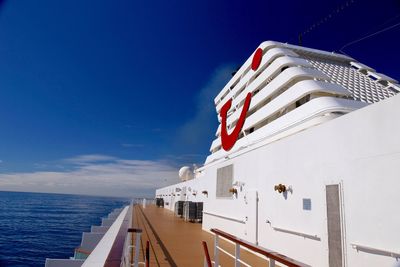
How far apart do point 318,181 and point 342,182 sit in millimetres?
641

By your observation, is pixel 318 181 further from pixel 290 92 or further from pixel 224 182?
pixel 290 92

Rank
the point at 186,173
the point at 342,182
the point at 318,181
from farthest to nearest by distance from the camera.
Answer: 1. the point at 186,173
2. the point at 318,181
3. the point at 342,182

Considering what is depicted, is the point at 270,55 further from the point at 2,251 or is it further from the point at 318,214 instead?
the point at 2,251

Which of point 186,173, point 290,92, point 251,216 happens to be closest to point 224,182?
point 251,216

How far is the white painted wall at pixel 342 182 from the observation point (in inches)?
163

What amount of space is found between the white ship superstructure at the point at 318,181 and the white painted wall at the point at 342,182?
0.05 feet

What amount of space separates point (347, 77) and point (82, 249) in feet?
43.9

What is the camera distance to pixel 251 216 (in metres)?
8.41

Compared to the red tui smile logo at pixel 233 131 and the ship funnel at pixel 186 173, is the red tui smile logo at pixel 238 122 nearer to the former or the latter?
the red tui smile logo at pixel 233 131

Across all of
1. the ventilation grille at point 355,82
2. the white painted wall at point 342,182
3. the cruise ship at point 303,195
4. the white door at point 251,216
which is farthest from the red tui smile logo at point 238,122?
the white painted wall at point 342,182

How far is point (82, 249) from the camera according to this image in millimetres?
9758

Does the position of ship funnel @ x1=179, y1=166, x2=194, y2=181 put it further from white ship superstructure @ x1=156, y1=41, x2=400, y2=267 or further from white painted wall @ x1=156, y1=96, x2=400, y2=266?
white painted wall @ x1=156, y1=96, x2=400, y2=266

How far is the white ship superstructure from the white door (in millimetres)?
26

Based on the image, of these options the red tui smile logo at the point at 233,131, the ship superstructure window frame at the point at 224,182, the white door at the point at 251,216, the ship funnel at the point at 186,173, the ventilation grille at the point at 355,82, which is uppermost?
the ventilation grille at the point at 355,82
